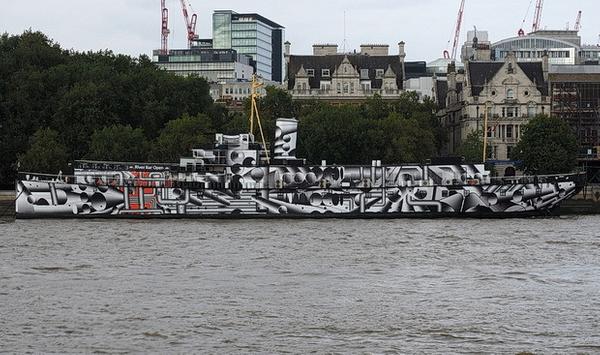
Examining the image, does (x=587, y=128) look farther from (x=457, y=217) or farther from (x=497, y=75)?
(x=457, y=217)

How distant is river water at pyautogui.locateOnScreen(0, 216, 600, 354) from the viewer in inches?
1131

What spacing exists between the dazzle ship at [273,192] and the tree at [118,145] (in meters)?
13.7

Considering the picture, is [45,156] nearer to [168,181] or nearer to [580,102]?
[168,181]

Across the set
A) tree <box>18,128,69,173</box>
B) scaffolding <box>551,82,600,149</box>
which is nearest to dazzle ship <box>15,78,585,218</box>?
tree <box>18,128,69,173</box>

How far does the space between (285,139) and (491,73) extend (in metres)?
56.9

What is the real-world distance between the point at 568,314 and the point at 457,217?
164ft

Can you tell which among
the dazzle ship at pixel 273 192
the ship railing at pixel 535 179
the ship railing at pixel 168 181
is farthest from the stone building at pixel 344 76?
the ship railing at pixel 168 181

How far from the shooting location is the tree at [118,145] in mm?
96438

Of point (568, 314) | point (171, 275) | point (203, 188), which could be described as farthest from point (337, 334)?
point (203, 188)

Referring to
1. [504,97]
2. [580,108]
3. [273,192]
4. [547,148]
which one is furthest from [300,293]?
[580,108]

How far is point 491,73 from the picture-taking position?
444ft

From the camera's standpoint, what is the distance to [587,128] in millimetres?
139375

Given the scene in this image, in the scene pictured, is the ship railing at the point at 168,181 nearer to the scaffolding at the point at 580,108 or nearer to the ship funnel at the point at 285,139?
the ship funnel at the point at 285,139

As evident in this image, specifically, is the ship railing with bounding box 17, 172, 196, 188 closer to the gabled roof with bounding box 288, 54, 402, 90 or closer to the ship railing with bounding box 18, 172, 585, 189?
the ship railing with bounding box 18, 172, 585, 189
